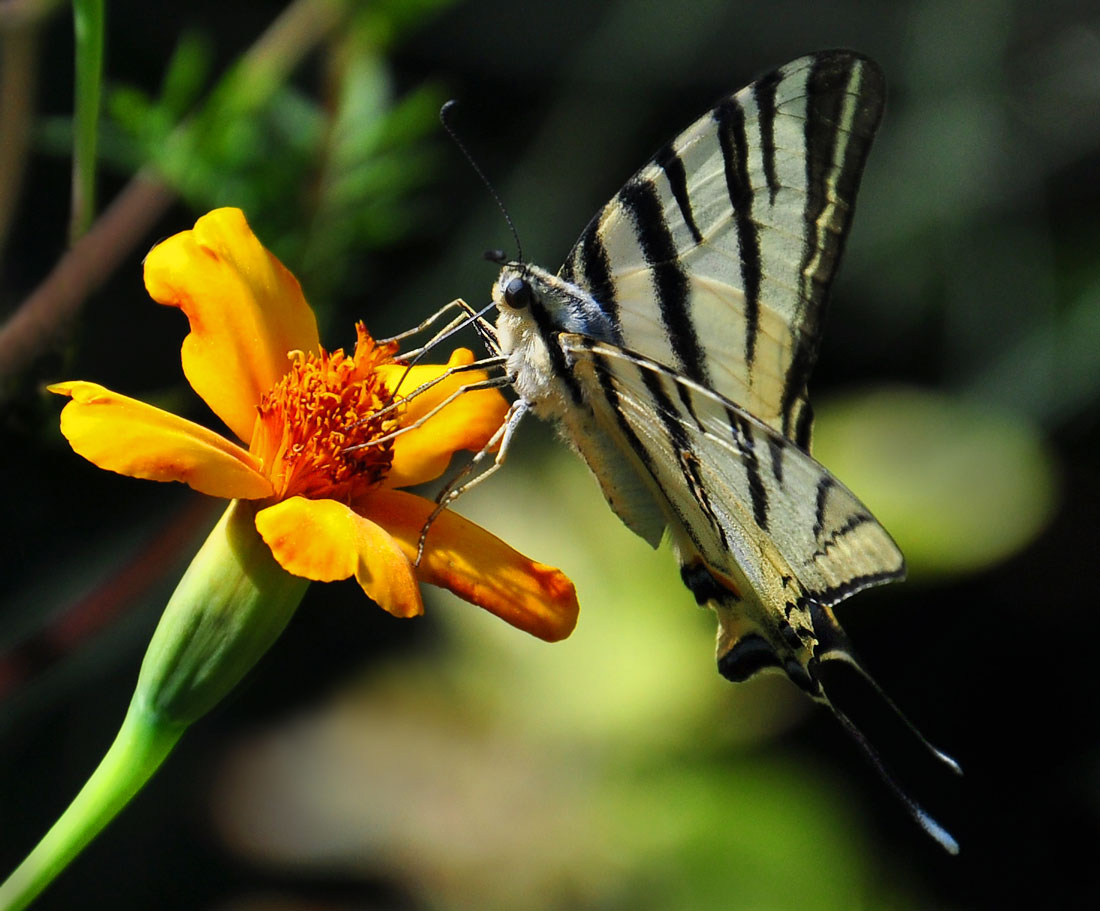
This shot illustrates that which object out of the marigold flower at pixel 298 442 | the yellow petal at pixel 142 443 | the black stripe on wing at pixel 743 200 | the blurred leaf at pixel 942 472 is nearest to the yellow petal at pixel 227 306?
the marigold flower at pixel 298 442

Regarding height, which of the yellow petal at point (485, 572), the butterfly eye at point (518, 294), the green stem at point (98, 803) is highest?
the butterfly eye at point (518, 294)

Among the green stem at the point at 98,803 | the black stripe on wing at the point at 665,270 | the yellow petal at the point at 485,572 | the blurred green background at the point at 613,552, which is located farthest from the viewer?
the blurred green background at the point at 613,552

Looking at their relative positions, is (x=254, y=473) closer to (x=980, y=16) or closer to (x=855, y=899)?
(x=855, y=899)

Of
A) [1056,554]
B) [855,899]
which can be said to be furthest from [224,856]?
[1056,554]

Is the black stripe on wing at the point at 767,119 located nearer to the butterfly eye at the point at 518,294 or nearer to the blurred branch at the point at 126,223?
the butterfly eye at the point at 518,294

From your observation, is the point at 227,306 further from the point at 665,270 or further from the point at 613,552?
the point at 613,552

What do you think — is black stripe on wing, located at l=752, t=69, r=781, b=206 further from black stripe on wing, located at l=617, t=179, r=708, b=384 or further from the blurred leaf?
the blurred leaf

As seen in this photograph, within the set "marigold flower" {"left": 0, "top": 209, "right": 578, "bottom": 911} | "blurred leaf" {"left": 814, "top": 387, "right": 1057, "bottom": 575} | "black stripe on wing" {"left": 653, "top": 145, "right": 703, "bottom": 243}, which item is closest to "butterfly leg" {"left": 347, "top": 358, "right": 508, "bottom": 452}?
"marigold flower" {"left": 0, "top": 209, "right": 578, "bottom": 911}

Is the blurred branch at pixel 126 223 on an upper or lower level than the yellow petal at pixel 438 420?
upper
